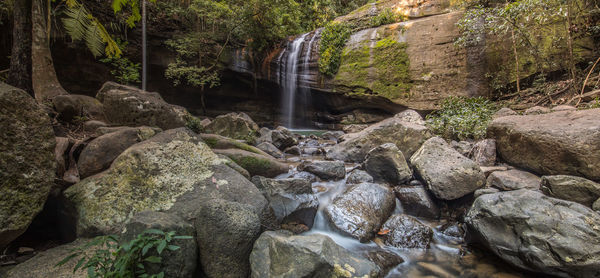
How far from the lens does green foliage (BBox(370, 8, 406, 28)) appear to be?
10648mm

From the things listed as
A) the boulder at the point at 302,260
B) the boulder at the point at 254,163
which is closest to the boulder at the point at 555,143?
the boulder at the point at 302,260

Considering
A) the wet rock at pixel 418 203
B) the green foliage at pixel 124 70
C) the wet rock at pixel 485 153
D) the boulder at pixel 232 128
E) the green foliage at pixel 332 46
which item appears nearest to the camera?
the wet rock at pixel 418 203

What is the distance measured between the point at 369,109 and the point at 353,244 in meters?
8.98

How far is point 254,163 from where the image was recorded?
164 inches

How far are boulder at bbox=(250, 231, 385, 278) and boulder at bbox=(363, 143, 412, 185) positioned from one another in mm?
2366

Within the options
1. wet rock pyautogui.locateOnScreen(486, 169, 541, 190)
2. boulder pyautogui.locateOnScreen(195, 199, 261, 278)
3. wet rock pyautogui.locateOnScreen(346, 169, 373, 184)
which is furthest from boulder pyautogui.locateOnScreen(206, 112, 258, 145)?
wet rock pyautogui.locateOnScreen(486, 169, 541, 190)

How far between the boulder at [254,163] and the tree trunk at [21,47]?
2.87m

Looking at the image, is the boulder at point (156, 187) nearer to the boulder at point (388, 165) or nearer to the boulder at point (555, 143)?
the boulder at point (388, 165)

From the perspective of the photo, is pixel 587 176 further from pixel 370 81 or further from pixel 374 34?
pixel 374 34

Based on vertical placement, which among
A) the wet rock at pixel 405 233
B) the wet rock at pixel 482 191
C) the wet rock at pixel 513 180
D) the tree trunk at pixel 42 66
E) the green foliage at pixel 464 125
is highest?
the tree trunk at pixel 42 66

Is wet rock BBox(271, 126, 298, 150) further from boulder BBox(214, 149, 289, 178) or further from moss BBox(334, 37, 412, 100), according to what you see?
moss BBox(334, 37, 412, 100)

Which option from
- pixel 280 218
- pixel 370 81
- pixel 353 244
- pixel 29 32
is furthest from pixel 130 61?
pixel 353 244

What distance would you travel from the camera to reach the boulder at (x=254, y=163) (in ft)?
13.3

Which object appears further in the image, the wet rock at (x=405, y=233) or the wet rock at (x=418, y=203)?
the wet rock at (x=418, y=203)
